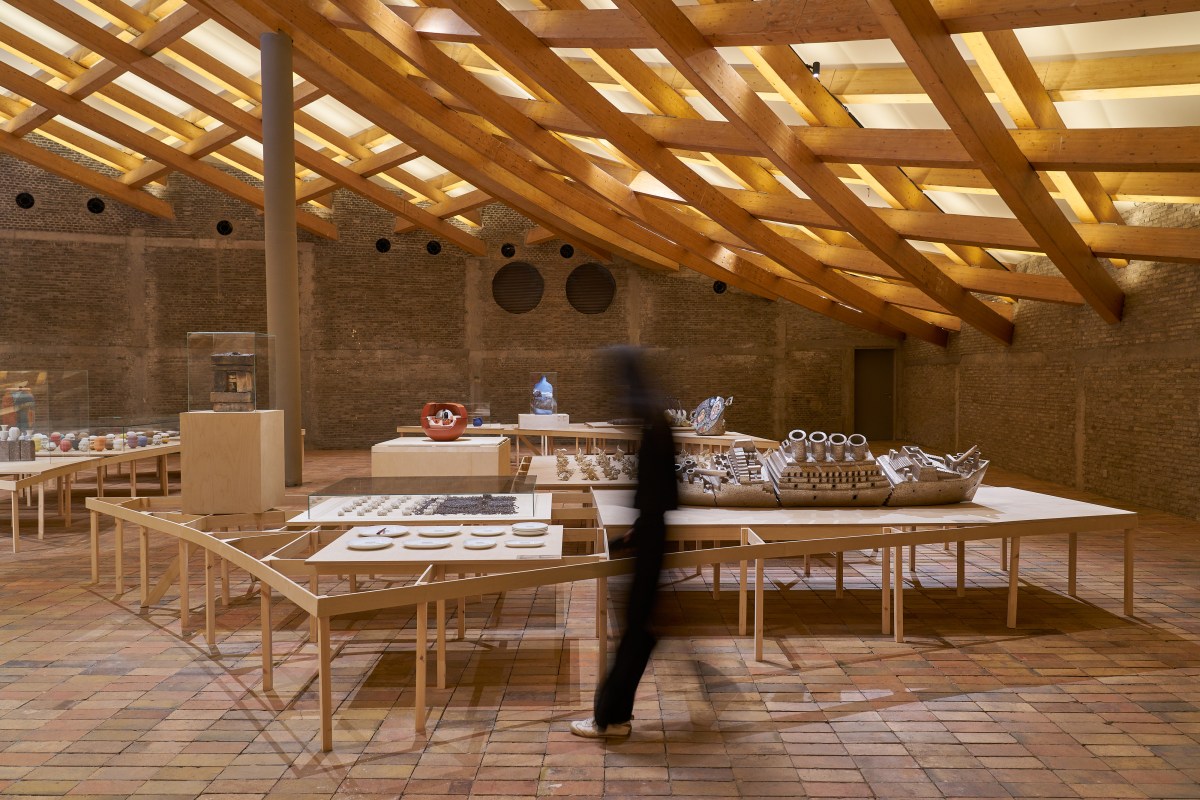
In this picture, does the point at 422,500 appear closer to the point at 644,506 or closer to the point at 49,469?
the point at 644,506

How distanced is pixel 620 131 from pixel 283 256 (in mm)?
4977

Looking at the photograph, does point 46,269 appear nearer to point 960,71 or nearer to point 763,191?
point 763,191

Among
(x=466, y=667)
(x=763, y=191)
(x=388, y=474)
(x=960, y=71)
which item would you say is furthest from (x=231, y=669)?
(x=763, y=191)

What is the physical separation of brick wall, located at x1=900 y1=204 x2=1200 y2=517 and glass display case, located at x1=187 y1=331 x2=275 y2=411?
851 centimetres

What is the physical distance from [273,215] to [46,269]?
24.1 feet

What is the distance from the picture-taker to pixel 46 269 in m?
15.1

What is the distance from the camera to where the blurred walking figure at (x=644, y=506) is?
330 centimetres

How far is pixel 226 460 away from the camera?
634cm

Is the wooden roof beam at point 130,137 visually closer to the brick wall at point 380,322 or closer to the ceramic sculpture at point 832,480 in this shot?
the brick wall at point 380,322

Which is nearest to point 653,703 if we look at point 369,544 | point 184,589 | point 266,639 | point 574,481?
point 369,544

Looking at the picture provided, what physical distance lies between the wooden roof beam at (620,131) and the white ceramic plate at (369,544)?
4.40 metres

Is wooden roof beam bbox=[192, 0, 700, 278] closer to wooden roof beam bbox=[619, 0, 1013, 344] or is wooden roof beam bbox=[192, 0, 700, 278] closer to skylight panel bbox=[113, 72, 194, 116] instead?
skylight panel bbox=[113, 72, 194, 116]

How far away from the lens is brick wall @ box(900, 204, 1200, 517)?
8.30 m

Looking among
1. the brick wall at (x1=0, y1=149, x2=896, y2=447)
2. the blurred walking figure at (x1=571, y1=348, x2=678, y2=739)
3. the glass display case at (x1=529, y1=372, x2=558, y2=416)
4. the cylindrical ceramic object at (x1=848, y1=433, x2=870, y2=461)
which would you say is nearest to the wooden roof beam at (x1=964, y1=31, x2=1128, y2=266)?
the cylindrical ceramic object at (x1=848, y1=433, x2=870, y2=461)
